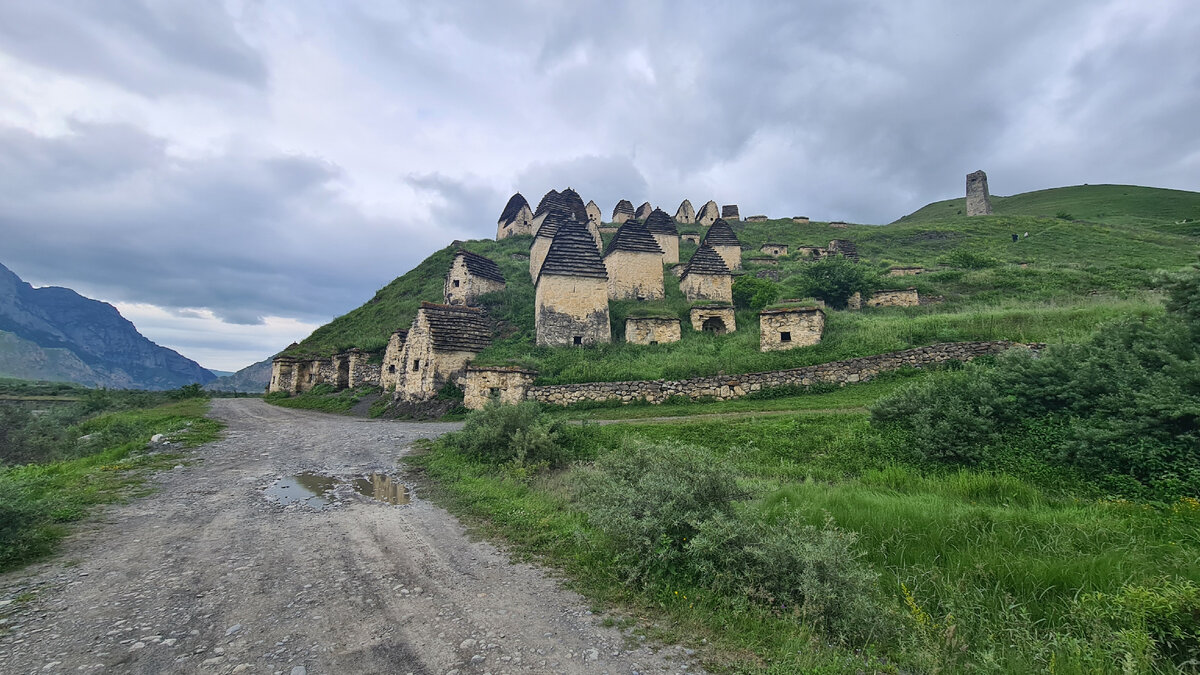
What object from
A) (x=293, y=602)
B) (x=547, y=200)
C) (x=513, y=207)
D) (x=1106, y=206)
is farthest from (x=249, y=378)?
(x=1106, y=206)

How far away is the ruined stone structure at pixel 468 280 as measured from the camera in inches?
1130

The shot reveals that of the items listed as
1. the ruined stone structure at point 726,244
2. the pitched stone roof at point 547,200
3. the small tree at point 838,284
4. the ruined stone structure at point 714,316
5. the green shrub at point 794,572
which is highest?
the pitched stone roof at point 547,200

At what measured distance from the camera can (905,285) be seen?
2564 cm

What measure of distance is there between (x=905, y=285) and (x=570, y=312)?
18797 mm

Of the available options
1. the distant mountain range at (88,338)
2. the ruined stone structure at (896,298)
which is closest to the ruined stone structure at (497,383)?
the ruined stone structure at (896,298)

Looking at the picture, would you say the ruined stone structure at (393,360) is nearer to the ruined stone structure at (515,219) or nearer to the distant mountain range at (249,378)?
the ruined stone structure at (515,219)

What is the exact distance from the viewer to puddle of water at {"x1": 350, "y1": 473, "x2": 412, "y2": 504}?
307 inches

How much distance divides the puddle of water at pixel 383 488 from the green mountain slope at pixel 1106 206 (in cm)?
7861

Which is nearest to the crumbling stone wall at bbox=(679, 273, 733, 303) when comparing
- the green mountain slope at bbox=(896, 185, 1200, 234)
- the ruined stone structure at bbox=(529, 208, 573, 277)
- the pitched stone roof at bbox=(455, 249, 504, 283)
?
the ruined stone structure at bbox=(529, 208, 573, 277)

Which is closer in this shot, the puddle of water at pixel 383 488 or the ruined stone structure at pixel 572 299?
the puddle of water at pixel 383 488

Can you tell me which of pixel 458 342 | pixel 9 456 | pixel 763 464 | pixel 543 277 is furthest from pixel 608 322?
pixel 9 456

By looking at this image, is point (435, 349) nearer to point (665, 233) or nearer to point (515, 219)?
point (665, 233)

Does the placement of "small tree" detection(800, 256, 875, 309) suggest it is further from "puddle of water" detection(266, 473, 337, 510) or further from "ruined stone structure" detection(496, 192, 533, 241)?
"ruined stone structure" detection(496, 192, 533, 241)

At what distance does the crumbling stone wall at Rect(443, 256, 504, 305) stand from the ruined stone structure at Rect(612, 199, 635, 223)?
28.9 m
